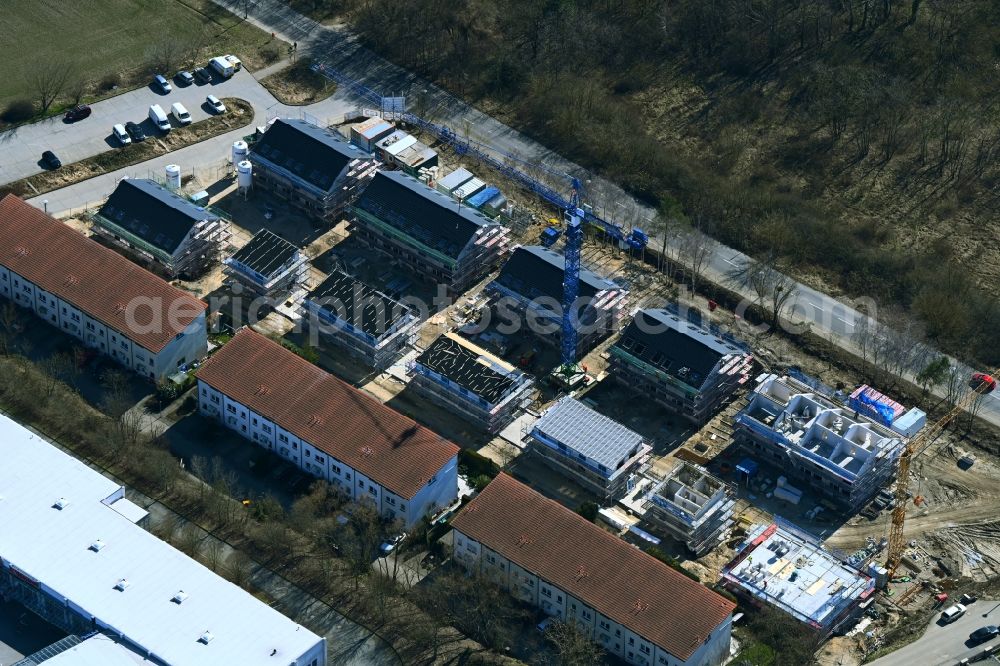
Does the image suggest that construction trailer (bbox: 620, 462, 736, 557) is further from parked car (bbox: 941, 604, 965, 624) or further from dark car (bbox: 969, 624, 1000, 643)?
dark car (bbox: 969, 624, 1000, 643)

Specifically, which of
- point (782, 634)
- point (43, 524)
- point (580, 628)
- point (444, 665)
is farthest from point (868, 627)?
point (43, 524)

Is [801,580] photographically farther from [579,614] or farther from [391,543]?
[391,543]

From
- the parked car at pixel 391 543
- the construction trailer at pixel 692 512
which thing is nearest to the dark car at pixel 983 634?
the construction trailer at pixel 692 512

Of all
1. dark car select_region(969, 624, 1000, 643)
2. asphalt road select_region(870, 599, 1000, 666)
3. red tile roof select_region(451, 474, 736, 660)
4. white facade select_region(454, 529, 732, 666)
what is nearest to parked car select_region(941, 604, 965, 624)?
asphalt road select_region(870, 599, 1000, 666)

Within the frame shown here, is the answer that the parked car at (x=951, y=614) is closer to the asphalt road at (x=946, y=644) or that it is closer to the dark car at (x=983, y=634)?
the asphalt road at (x=946, y=644)

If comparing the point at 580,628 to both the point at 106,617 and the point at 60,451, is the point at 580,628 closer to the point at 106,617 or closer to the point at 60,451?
the point at 106,617

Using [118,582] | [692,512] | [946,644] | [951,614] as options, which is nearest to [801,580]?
[692,512]
